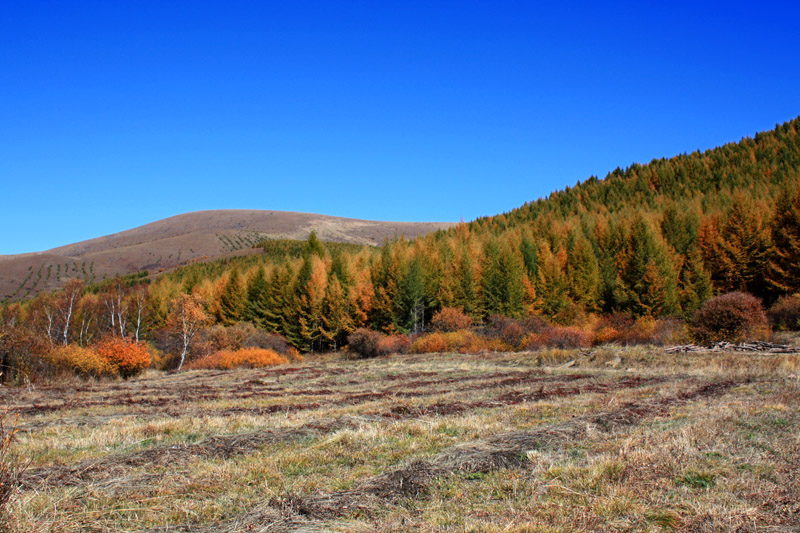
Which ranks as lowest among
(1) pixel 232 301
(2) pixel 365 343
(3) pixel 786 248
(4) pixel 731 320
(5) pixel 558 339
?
(2) pixel 365 343

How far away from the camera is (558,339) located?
1422 inches

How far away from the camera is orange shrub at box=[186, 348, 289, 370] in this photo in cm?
3847

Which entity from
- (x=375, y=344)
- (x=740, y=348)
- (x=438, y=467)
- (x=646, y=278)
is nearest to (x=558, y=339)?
(x=740, y=348)

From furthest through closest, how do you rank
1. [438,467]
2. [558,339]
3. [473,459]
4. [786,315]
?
[558,339] → [786,315] → [473,459] → [438,467]

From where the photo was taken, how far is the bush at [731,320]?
2555 centimetres

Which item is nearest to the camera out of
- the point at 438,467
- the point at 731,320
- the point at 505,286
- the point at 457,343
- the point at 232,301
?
the point at 438,467

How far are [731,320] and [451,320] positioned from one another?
2410cm

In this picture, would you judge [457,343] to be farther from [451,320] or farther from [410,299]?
[410,299]

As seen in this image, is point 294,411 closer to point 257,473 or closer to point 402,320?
point 257,473

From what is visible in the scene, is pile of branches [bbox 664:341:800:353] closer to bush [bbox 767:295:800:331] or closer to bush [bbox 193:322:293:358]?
bush [bbox 767:295:800:331]

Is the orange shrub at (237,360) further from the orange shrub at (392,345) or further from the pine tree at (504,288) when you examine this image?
the pine tree at (504,288)

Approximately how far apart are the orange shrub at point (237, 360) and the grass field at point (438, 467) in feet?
85.4

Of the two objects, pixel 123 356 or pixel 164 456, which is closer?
pixel 164 456

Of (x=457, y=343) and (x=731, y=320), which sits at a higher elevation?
(x=731, y=320)
